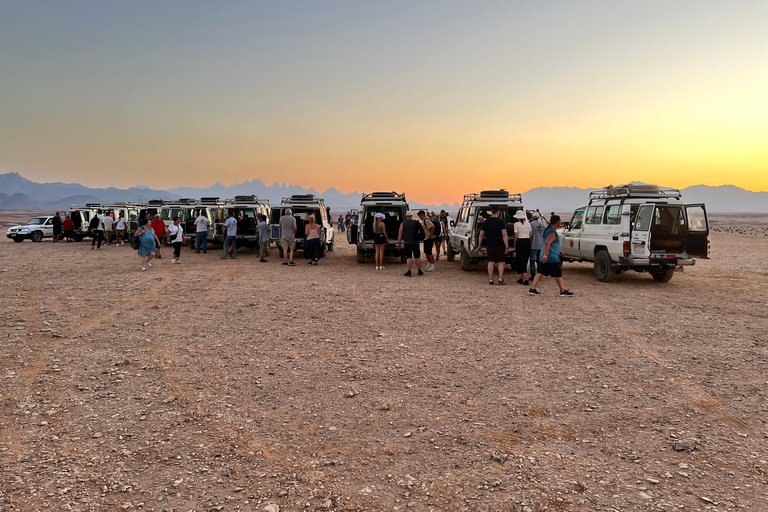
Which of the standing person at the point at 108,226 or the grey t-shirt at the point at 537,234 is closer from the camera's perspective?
the grey t-shirt at the point at 537,234

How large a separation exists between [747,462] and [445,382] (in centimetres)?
265

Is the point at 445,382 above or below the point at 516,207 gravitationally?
below

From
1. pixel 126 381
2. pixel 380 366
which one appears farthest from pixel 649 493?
pixel 126 381

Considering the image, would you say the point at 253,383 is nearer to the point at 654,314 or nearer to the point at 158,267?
the point at 654,314

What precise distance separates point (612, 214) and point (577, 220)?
194cm

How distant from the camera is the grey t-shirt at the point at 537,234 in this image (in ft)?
38.7

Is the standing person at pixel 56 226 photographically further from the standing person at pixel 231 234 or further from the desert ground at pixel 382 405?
the desert ground at pixel 382 405

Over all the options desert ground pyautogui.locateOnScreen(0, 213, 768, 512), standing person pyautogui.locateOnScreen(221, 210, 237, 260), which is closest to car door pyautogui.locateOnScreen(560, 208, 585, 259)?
desert ground pyautogui.locateOnScreen(0, 213, 768, 512)

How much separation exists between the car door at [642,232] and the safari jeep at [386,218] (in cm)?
688

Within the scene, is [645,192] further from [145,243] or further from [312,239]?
[145,243]

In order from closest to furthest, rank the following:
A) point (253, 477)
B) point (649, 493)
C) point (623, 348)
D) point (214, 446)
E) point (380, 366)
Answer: point (649, 493) < point (253, 477) < point (214, 446) < point (380, 366) < point (623, 348)

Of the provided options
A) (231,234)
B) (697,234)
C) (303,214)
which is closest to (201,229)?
(231,234)

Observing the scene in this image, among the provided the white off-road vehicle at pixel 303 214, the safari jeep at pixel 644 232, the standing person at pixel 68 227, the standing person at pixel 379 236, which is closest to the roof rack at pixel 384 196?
the standing person at pixel 379 236

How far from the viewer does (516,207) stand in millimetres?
14812
